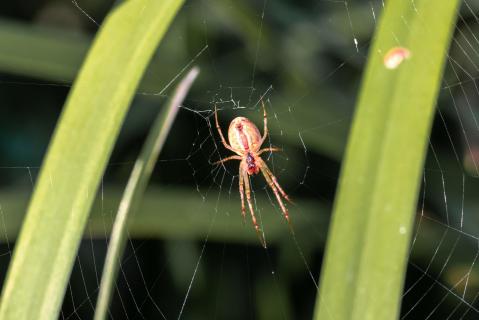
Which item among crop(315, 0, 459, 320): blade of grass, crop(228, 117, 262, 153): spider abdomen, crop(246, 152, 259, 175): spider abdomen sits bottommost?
crop(315, 0, 459, 320): blade of grass

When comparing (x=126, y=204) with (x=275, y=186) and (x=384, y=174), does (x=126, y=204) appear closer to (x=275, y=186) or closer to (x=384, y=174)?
(x=384, y=174)

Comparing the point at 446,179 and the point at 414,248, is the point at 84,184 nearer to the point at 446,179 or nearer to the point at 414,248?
the point at 414,248

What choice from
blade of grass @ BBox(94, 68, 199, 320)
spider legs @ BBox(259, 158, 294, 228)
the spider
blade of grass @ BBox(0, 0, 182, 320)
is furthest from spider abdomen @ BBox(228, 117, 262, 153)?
blade of grass @ BBox(0, 0, 182, 320)

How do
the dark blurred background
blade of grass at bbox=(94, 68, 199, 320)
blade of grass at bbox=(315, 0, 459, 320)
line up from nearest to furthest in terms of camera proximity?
blade of grass at bbox=(315, 0, 459, 320)
blade of grass at bbox=(94, 68, 199, 320)
the dark blurred background

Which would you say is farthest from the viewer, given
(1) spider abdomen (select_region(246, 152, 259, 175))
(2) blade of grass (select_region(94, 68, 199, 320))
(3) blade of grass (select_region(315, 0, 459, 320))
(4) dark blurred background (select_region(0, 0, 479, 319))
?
(1) spider abdomen (select_region(246, 152, 259, 175))

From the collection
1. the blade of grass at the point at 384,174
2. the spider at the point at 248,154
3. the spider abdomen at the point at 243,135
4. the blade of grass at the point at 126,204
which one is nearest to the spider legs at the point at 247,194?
the spider at the point at 248,154

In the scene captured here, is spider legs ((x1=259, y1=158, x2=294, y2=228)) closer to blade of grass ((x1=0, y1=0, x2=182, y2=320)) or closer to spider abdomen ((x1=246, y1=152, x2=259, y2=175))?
spider abdomen ((x1=246, y1=152, x2=259, y2=175))
